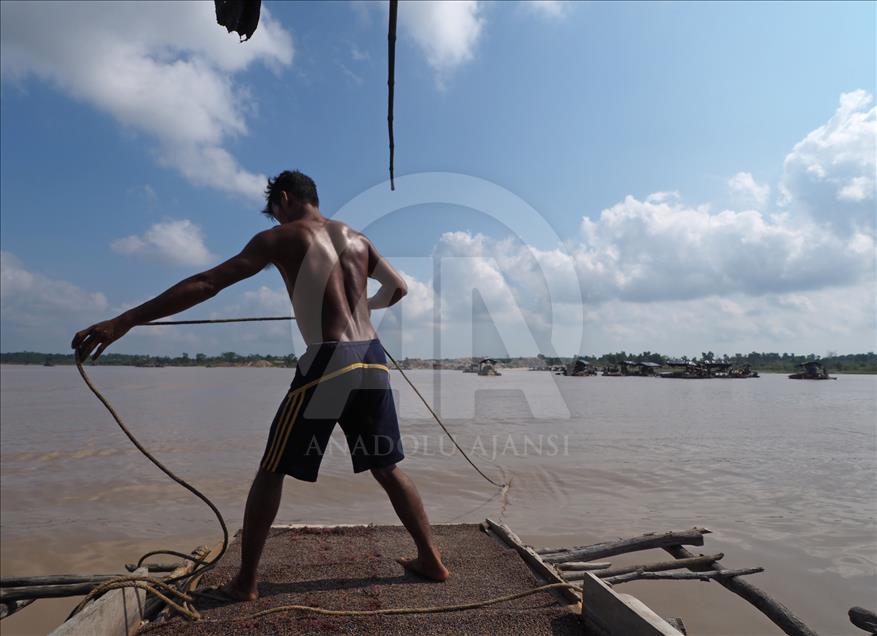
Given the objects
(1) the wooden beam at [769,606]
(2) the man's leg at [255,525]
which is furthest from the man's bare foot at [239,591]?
(1) the wooden beam at [769,606]

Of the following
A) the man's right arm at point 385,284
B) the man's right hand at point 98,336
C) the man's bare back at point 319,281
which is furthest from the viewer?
the man's right arm at point 385,284

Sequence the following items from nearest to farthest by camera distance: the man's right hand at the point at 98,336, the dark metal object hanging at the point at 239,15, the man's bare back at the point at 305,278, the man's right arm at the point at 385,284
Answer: the dark metal object hanging at the point at 239,15 → the man's right hand at the point at 98,336 → the man's bare back at the point at 305,278 → the man's right arm at the point at 385,284

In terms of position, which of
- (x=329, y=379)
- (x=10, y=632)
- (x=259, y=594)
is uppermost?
(x=329, y=379)

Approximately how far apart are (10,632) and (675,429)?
13.8 m

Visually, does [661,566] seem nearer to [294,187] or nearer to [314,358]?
[314,358]

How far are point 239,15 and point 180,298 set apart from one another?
1.17 m

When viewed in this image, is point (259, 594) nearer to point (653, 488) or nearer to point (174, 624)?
point (174, 624)

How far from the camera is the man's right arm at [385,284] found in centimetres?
296

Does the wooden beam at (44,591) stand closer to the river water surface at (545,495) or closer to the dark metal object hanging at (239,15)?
the river water surface at (545,495)

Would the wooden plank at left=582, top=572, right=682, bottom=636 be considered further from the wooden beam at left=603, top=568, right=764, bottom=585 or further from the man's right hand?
the man's right hand

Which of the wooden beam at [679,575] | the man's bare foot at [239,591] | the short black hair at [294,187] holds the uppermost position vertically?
the short black hair at [294,187]

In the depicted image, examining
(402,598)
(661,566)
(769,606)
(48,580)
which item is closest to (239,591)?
(402,598)

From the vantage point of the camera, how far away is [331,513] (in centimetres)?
629

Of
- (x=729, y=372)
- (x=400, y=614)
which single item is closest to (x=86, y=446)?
(x=400, y=614)
